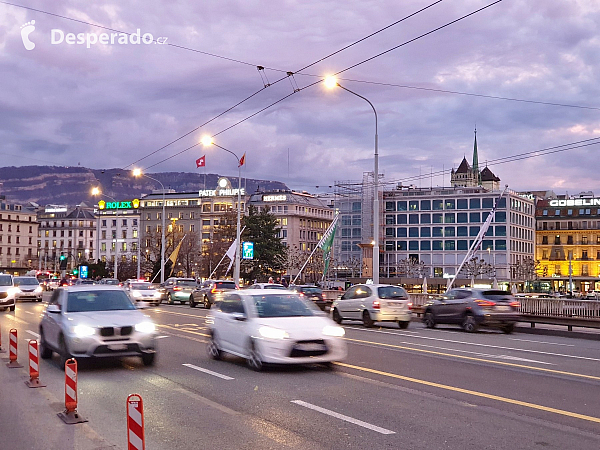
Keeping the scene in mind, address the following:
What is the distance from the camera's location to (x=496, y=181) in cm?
17712

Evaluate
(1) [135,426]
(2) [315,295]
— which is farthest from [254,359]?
(2) [315,295]

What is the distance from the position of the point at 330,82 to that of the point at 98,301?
18.7 metres

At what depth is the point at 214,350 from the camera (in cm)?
1566

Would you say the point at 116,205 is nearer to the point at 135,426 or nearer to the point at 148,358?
the point at 148,358

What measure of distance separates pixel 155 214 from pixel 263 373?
5843 inches

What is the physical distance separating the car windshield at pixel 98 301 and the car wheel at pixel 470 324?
13.8m

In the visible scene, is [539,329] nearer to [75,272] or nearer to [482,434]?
[482,434]

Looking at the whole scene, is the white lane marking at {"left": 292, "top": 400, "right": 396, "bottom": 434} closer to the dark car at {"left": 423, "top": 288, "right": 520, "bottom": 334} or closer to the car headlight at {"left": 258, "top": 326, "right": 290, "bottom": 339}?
the car headlight at {"left": 258, "top": 326, "right": 290, "bottom": 339}

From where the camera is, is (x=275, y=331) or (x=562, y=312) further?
(x=562, y=312)

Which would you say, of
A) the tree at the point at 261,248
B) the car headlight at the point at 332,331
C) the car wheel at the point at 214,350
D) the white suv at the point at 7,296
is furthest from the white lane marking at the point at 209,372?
the tree at the point at 261,248

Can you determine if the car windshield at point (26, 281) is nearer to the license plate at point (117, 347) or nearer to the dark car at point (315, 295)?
the dark car at point (315, 295)

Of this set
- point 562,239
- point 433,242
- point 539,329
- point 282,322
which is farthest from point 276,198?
point 282,322

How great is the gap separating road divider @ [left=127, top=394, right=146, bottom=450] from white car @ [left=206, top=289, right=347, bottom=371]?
6923 mm

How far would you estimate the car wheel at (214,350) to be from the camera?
51.1ft
